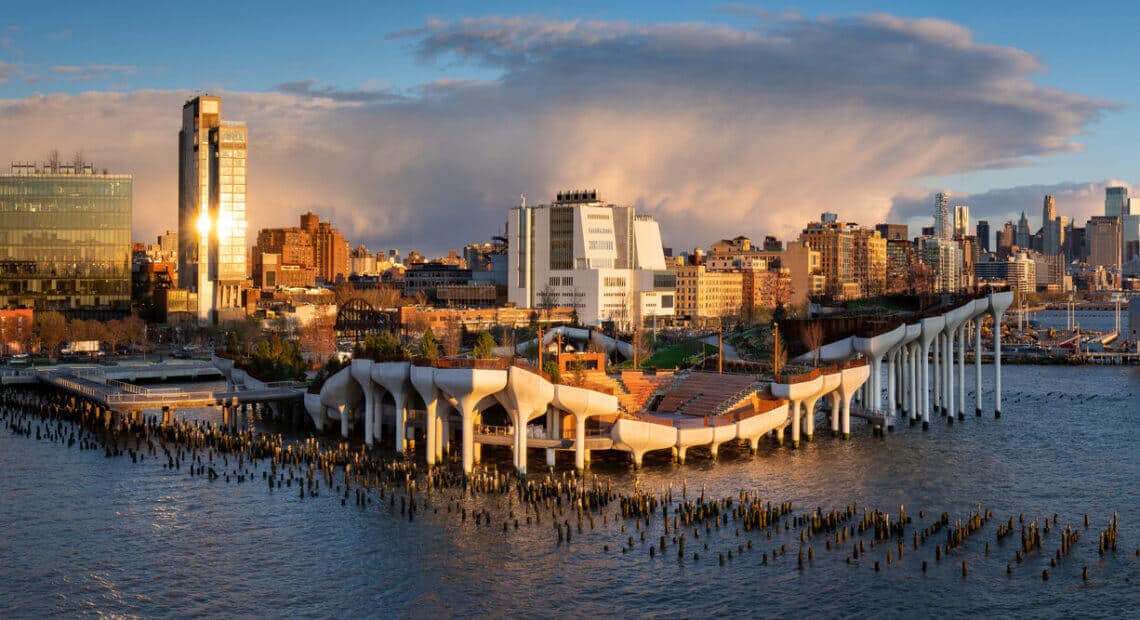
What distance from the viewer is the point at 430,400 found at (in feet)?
249

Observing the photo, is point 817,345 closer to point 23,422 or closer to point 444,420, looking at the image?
point 444,420

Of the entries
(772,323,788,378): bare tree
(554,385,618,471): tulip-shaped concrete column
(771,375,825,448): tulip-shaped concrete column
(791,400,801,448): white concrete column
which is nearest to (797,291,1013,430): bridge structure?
(772,323,788,378): bare tree

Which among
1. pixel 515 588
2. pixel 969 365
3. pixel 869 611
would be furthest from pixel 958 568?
pixel 969 365

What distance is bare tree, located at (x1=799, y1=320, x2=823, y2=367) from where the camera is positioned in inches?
3889

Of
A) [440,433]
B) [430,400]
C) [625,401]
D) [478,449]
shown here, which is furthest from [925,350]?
[430,400]

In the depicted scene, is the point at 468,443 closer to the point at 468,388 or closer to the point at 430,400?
the point at 468,388

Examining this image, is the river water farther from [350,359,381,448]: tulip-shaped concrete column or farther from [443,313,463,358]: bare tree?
[443,313,463,358]: bare tree

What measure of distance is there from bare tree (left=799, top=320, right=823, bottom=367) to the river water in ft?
59.9

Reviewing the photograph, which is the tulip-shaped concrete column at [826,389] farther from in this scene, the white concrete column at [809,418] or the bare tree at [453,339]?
the bare tree at [453,339]

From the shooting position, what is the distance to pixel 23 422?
340 ft

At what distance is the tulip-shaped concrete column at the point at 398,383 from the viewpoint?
258 feet

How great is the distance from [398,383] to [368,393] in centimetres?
613

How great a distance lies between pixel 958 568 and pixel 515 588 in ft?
62.4

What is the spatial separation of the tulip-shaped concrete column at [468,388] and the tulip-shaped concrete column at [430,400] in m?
1.13
